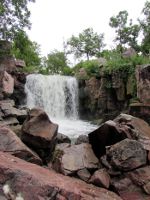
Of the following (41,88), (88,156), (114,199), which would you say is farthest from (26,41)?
(114,199)

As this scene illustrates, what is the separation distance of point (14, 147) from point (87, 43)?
135ft

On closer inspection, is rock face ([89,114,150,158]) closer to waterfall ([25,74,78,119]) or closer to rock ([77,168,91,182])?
rock ([77,168,91,182])

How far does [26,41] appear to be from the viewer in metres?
20.4

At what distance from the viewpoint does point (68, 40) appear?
50.6 m

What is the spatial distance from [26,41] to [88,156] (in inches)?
485

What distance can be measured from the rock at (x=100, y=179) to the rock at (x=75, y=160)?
44 cm

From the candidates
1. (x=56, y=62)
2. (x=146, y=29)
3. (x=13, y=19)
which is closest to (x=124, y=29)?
(x=146, y=29)

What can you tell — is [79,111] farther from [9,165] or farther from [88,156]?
[9,165]

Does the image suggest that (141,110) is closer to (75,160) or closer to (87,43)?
(75,160)

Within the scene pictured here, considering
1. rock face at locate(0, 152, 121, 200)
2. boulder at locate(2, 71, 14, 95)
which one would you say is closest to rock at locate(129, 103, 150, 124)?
boulder at locate(2, 71, 14, 95)

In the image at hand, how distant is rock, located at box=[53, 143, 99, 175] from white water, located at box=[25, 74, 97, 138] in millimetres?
12234

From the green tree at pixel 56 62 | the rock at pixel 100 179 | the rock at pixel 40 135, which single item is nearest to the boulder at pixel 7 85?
the rock at pixel 40 135

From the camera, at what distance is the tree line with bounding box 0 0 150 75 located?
1968 centimetres

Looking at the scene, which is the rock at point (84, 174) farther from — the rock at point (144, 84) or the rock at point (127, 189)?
the rock at point (144, 84)
